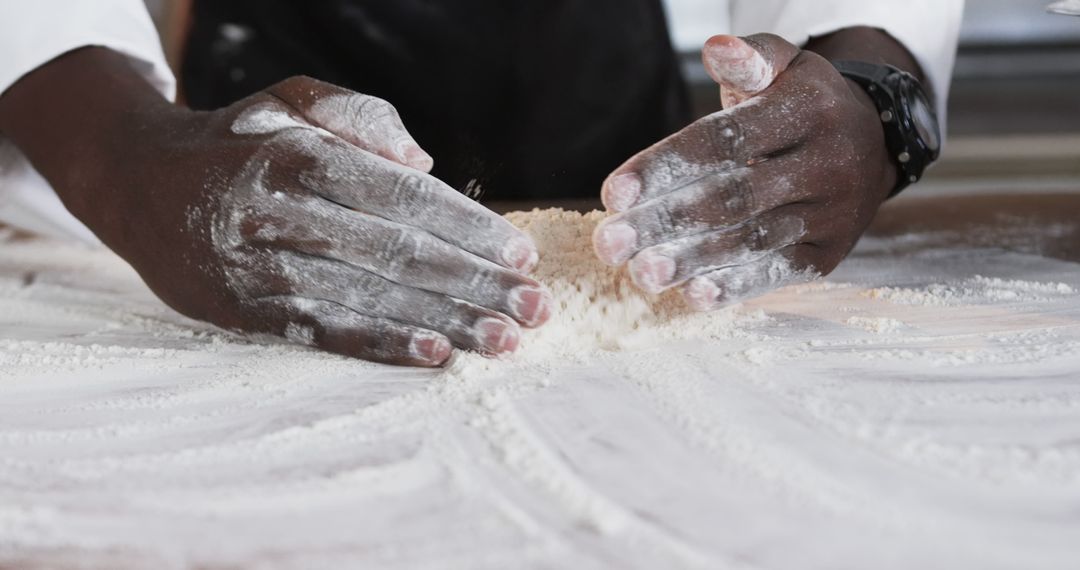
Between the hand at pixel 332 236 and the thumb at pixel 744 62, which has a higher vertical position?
the thumb at pixel 744 62

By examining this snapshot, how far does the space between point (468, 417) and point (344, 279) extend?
0.16 metres

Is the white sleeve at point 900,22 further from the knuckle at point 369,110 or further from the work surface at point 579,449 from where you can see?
the knuckle at point 369,110

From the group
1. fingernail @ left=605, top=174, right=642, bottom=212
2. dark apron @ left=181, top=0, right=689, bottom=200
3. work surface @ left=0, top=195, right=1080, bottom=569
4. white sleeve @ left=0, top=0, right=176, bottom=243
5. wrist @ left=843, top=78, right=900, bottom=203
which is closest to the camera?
work surface @ left=0, top=195, right=1080, bottom=569

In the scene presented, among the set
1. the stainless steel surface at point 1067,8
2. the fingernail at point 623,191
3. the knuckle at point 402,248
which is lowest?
the knuckle at point 402,248

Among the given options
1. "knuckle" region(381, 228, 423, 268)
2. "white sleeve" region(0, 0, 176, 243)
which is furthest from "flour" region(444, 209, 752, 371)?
"white sleeve" region(0, 0, 176, 243)

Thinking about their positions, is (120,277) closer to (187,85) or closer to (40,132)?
(40,132)

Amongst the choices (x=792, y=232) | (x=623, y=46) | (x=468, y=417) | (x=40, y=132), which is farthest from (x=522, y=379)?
(x=623, y=46)

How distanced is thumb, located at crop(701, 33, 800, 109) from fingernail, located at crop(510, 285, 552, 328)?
0.21 metres

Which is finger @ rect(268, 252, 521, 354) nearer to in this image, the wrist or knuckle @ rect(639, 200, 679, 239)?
knuckle @ rect(639, 200, 679, 239)

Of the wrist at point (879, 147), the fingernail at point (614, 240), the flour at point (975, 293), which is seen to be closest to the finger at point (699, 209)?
the fingernail at point (614, 240)

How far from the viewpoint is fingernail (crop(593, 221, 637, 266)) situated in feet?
2.09

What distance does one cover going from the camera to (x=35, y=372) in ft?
2.26

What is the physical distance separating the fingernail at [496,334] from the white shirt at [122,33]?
1.81ft

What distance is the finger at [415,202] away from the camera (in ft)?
2.09
